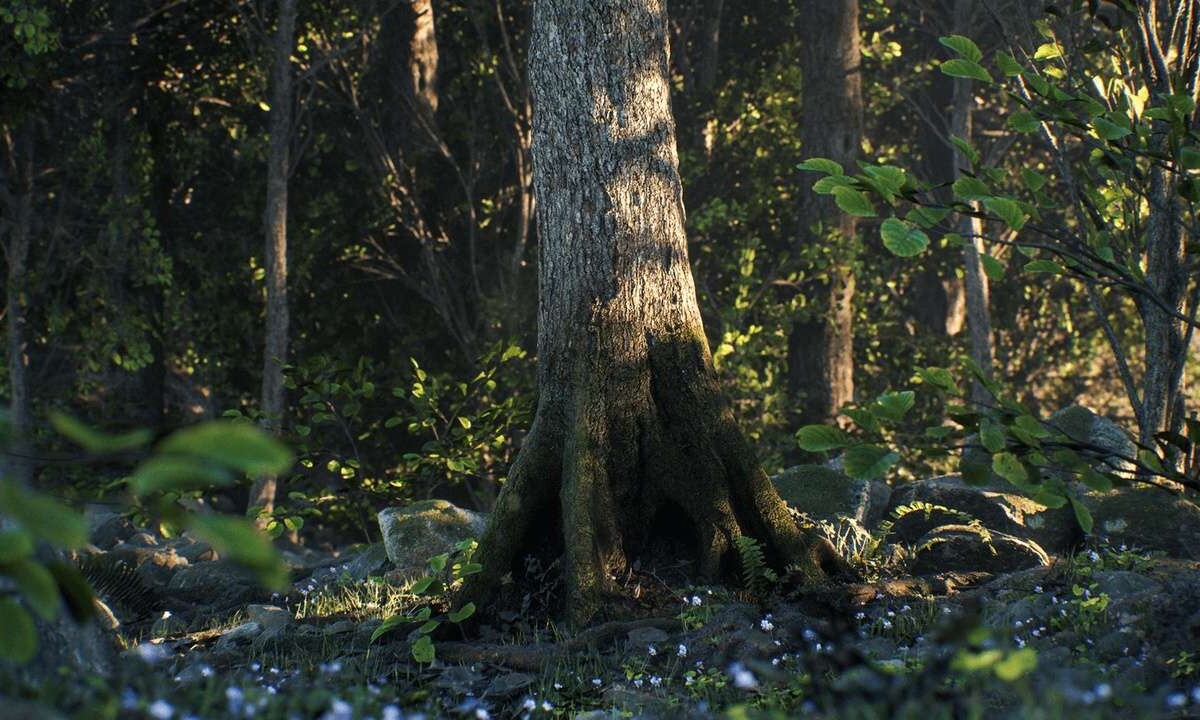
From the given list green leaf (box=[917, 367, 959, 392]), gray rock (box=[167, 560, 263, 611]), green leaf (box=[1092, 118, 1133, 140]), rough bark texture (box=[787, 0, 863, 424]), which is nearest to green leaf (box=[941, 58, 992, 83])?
green leaf (box=[1092, 118, 1133, 140])

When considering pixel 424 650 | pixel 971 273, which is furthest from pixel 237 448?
pixel 971 273

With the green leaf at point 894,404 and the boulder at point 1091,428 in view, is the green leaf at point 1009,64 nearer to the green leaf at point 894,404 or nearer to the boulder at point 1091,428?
the green leaf at point 894,404

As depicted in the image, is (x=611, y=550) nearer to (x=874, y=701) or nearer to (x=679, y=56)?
(x=874, y=701)

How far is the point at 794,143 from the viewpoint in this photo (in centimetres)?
1402

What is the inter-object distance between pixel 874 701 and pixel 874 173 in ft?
5.65

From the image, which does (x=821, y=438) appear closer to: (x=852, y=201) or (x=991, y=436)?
(x=991, y=436)

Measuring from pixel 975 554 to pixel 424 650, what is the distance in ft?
9.79

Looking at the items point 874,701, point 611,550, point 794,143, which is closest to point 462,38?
point 794,143

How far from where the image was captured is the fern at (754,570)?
6188 millimetres

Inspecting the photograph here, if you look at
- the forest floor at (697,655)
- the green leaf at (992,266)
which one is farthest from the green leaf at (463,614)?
the green leaf at (992,266)

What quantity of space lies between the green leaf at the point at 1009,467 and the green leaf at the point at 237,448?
2464mm

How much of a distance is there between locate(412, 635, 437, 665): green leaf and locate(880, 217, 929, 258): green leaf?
285 cm

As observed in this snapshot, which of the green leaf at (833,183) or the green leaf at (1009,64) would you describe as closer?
the green leaf at (833,183)

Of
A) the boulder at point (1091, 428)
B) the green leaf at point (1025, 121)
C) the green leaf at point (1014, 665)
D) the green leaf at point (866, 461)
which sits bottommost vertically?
the green leaf at point (1014, 665)
